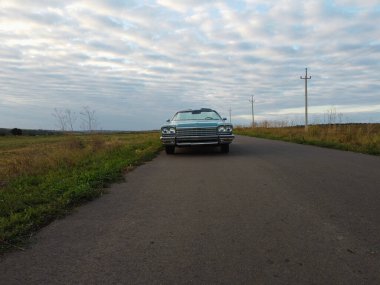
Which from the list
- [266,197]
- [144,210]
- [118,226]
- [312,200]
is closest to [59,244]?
[118,226]

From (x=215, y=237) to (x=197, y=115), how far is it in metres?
10.2

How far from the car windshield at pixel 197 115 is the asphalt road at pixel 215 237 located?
22.4 ft

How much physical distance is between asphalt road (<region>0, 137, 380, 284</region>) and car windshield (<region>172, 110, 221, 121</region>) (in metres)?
6.82

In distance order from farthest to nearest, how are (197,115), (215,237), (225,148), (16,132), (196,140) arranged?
(16,132), (197,115), (225,148), (196,140), (215,237)

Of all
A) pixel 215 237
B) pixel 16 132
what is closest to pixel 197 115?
pixel 215 237

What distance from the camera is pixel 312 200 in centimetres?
566

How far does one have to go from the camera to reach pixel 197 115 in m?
14.1

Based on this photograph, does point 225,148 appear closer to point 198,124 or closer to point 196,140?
→ point 196,140

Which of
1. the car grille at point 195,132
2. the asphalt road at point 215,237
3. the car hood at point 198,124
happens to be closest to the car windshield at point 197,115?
the car hood at point 198,124

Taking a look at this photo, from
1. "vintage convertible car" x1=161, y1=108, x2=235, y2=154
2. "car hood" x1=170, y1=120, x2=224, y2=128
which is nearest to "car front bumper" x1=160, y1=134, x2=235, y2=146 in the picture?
"vintage convertible car" x1=161, y1=108, x2=235, y2=154

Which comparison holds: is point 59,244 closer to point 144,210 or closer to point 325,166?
point 144,210

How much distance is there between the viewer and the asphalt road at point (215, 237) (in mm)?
3166

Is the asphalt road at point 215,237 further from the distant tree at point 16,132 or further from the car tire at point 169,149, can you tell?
the distant tree at point 16,132

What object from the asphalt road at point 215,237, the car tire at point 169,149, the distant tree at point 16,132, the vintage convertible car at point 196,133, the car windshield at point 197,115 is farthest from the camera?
the distant tree at point 16,132
